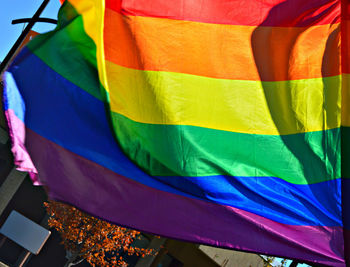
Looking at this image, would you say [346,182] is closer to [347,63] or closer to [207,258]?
[347,63]

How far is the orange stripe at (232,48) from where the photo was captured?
4617 mm

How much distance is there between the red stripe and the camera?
15.8ft

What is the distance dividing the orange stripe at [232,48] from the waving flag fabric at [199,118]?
0.01m

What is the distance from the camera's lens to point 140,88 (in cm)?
452

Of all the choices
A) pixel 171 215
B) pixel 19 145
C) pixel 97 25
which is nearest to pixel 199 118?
pixel 171 215

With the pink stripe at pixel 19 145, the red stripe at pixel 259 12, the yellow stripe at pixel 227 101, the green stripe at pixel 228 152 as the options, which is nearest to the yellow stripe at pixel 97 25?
the yellow stripe at pixel 227 101

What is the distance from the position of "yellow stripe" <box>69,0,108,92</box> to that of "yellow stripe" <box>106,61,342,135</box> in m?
0.14

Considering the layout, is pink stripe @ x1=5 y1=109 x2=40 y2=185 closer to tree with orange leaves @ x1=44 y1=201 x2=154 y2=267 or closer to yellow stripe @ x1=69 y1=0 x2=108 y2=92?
yellow stripe @ x1=69 y1=0 x2=108 y2=92

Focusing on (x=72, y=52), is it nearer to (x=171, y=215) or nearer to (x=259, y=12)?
(x=171, y=215)

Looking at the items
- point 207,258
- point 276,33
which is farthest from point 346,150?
point 207,258

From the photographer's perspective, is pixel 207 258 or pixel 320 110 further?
pixel 207 258

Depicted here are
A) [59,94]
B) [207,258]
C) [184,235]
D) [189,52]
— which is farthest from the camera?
[207,258]

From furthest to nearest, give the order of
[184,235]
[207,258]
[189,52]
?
[207,258], [189,52], [184,235]

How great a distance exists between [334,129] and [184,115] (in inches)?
54.9
